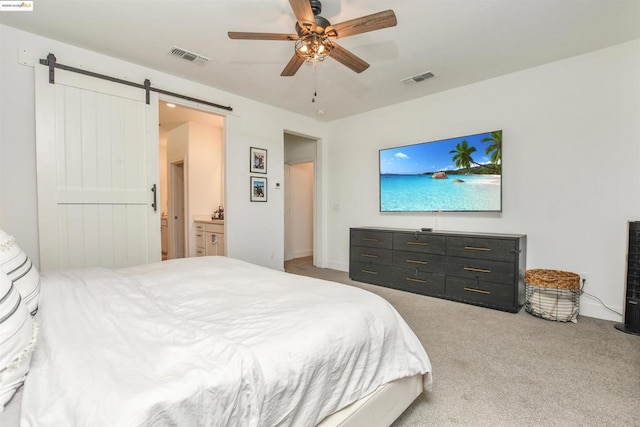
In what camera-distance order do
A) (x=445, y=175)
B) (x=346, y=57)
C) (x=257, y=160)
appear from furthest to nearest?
(x=257, y=160) < (x=445, y=175) < (x=346, y=57)

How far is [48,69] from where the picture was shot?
2586 mm

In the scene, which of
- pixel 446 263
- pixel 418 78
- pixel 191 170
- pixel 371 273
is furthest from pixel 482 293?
pixel 191 170

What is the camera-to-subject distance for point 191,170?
4.98 meters

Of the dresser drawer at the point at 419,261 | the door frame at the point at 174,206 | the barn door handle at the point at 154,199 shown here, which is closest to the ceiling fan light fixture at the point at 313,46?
the barn door handle at the point at 154,199

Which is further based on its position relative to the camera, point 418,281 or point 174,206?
point 174,206

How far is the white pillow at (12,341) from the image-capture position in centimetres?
70

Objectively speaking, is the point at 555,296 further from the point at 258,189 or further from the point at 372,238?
the point at 258,189

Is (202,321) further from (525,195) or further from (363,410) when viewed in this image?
(525,195)

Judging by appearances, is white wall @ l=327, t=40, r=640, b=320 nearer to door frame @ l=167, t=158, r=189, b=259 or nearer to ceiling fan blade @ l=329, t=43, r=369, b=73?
ceiling fan blade @ l=329, t=43, r=369, b=73

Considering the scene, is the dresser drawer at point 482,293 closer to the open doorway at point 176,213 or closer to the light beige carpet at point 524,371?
the light beige carpet at point 524,371

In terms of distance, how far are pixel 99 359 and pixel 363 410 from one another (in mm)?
955

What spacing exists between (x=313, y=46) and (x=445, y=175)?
246cm

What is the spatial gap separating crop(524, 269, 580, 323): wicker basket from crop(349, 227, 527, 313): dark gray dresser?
0.14 meters

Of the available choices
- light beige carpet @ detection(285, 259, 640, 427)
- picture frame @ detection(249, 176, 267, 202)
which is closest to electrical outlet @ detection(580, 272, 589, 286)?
light beige carpet @ detection(285, 259, 640, 427)
